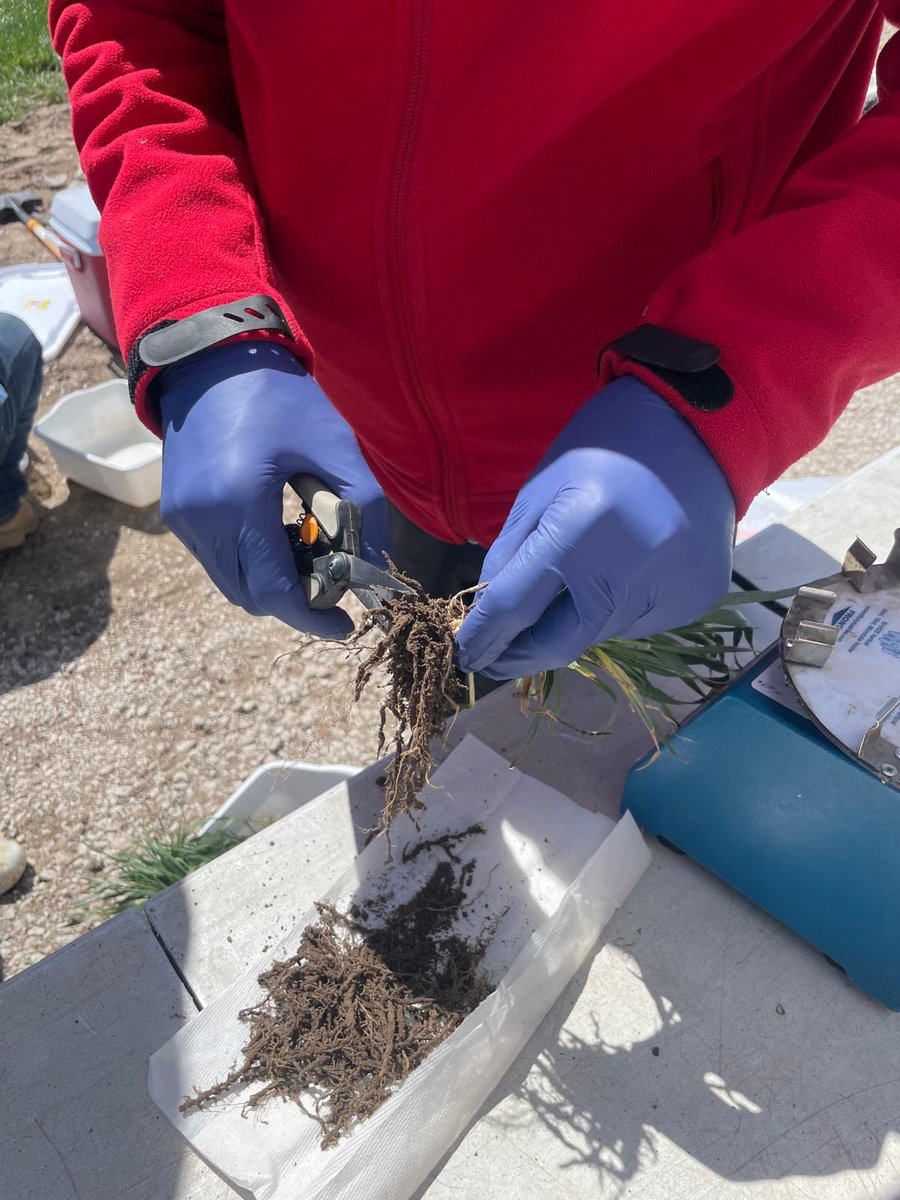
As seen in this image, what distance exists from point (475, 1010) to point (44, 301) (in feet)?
13.0

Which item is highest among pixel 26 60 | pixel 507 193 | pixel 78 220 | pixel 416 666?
pixel 507 193

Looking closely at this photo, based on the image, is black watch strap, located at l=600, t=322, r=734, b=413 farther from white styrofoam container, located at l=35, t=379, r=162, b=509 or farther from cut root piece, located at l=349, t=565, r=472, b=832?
white styrofoam container, located at l=35, t=379, r=162, b=509

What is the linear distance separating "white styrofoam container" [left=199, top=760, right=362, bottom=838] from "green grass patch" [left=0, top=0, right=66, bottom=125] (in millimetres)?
4804

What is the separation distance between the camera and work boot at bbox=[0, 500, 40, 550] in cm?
324

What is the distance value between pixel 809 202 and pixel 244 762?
2180 millimetres

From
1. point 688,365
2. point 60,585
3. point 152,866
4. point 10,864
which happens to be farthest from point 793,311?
point 60,585

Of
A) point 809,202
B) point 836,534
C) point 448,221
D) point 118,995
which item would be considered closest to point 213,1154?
point 118,995

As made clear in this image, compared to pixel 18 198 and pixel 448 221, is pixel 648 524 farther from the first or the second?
pixel 18 198

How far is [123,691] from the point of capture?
2.91 meters

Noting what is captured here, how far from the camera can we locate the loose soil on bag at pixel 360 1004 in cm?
141

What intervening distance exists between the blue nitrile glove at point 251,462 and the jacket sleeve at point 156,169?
2.7 inches

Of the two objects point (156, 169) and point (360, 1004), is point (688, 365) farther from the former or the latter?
point (360, 1004)

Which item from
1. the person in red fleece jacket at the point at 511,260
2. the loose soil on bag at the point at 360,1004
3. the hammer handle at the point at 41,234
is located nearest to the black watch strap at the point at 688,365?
the person in red fleece jacket at the point at 511,260

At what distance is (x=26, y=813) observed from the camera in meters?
2.60
